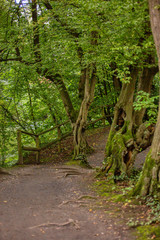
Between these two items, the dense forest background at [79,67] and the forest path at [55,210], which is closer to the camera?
the forest path at [55,210]

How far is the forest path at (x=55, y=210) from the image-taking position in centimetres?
457

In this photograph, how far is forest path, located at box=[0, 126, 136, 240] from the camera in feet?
15.0

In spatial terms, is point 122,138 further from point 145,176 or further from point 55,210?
point 55,210

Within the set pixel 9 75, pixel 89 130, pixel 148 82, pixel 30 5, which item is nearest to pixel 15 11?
pixel 30 5

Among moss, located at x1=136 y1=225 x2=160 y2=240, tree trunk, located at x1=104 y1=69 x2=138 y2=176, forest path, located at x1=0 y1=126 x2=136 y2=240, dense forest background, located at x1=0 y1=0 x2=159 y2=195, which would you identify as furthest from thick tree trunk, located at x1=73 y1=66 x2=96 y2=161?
moss, located at x1=136 y1=225 x2=160 y2=240

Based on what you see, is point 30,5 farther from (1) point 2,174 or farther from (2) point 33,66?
(1) point 2,174

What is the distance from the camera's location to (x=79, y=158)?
11.9m

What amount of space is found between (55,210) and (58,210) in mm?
66

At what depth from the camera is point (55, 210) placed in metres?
5.79

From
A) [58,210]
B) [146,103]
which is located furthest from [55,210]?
[146,103]

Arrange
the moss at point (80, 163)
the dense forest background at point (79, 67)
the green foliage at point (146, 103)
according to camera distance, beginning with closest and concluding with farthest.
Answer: the green foliage at point (146, 103) < the dense forest background at point (79, 67) < the moss at point (80, 163)

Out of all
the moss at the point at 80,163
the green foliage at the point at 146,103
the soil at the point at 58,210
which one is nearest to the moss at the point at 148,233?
the soil at the point at 58,210

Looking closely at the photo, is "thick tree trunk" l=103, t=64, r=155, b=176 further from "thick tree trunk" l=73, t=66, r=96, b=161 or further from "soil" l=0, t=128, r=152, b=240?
"thick tree trunk" l=73, t=66, r=96, b=161

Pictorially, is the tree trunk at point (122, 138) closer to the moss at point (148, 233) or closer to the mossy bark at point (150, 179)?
the mossy bark at point (150, 179)
